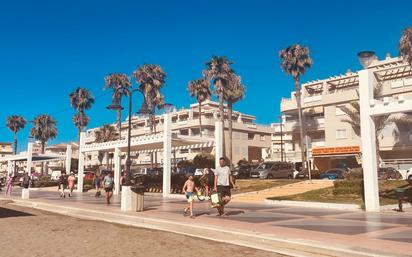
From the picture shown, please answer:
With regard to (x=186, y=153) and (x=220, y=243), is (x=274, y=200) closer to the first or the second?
(x=220, y=243)

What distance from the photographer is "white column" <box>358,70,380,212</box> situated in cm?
1680

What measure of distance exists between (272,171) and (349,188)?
18437mm

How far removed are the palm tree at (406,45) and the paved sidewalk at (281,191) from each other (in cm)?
1841

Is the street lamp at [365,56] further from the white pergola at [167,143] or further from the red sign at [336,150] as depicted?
the red sign at [336,150]

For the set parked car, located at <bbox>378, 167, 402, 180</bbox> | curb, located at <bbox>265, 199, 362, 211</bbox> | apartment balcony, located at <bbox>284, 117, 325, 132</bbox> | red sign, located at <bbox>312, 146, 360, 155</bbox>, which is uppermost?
apartment balcony, located at <bbox>284, 117, 325, 132</bbox>

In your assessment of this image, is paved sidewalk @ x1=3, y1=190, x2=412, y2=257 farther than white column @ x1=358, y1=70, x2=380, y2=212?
No

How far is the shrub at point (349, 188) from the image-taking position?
20.9 m

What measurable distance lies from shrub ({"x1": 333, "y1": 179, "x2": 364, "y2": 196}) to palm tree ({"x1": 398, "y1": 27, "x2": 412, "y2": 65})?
22537mm

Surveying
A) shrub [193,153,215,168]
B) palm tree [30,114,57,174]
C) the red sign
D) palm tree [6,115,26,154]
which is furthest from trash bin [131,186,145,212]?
palm tree [6,115,26,154]

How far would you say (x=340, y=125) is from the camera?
1874 inches

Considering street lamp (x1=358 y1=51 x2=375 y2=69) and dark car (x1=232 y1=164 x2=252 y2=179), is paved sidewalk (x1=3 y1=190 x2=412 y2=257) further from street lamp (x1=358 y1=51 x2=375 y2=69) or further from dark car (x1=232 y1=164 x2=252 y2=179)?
dark car (x1=232 y1=164 x2=252 y2=179)

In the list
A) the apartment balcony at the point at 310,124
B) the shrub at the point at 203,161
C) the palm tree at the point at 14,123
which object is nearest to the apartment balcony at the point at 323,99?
the apartment balcony at the point at 310,124

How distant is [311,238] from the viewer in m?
9.40

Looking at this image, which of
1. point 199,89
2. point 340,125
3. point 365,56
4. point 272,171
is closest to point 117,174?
point 272,171
